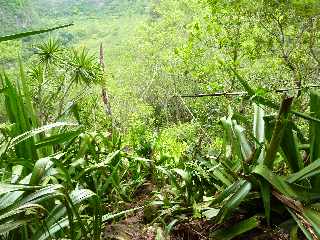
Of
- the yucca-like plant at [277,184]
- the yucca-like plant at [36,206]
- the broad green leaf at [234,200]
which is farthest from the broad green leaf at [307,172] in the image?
the yucca-like plant at [36,206]

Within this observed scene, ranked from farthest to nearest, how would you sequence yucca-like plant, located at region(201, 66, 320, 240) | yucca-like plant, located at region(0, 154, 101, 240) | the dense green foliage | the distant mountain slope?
the distant mountain slope, yucca-like plant, located at region(201, 66, 320, 240), the dense green foliage, yucca-like plant, located at region(0, 154, 101, 240)

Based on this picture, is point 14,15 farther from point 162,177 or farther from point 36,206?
point 36,206

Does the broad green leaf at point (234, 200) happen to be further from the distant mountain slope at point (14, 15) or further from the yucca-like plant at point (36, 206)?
the distant mountain slope at point (14, 15)

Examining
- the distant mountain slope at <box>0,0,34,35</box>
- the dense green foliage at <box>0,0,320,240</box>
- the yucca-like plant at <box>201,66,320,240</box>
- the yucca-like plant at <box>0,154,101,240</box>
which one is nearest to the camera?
the yucca-like plant at <box>0,154,101,240</box>

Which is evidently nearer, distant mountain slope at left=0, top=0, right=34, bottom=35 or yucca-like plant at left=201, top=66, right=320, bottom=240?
yucca-like plant at left=201, top=66, right=320, bottom=240

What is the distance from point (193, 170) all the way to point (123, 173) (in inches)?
38.7

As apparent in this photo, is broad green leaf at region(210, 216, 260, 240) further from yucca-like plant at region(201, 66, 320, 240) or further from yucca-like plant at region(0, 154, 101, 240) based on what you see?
yucca-like plant at region(0, 154, 101, 240)

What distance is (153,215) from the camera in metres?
2.54

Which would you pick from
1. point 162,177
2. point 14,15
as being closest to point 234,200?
point 162,177

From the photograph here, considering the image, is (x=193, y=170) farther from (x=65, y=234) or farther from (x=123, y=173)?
(x=123, y=173)

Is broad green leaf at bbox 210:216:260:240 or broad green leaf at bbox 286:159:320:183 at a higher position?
broad green leaf at bbox 286:159:320:183

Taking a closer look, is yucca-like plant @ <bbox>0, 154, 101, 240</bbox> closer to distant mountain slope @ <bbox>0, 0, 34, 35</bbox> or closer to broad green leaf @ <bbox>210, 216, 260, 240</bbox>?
broad green leaf @ <bbox>210, 216, 260, 240</bbox>

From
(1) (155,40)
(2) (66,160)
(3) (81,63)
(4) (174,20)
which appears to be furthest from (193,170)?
(1) (155,40)

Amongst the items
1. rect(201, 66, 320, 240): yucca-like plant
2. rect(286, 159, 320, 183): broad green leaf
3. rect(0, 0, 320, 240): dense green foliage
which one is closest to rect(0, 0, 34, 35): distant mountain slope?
rect(0, 0, 320, 240): dense green foliage
